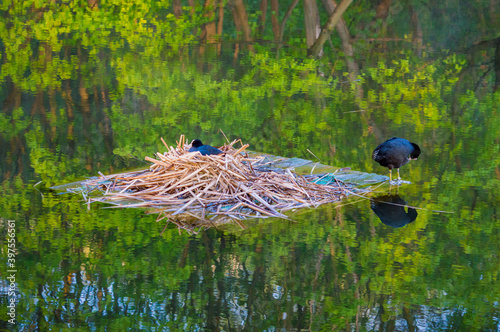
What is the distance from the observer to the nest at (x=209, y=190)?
19.2 ft

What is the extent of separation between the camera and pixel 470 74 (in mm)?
13680

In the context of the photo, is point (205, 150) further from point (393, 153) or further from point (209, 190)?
point (393, 153)

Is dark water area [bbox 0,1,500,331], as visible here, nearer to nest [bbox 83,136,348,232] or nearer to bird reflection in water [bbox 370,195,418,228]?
bird reflection in water [bbox 370,195,418,228]

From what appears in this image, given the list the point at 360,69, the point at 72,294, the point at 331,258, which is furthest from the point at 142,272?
the point at 360,69

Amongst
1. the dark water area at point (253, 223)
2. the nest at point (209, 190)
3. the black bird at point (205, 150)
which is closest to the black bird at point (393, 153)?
the dark water area at point (253, 223)

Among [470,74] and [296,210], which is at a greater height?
[470,74]

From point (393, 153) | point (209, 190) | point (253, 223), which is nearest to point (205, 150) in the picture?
point (209, 190)

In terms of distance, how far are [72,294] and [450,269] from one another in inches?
123

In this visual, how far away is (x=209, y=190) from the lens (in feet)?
20.1

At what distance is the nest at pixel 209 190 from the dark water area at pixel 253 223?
0.19m

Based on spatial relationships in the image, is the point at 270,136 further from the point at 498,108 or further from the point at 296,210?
the point at 498,108

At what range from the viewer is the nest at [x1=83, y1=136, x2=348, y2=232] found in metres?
5.86

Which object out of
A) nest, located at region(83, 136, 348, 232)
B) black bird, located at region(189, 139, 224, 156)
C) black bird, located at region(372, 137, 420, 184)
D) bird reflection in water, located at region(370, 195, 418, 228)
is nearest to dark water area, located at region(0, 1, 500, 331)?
bird reflection in water, located at region(370, 195, 418, 228)

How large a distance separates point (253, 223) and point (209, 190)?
691 mm
